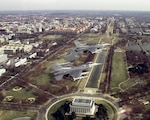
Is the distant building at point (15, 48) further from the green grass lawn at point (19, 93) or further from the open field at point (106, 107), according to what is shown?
the open field at point (106, 107)

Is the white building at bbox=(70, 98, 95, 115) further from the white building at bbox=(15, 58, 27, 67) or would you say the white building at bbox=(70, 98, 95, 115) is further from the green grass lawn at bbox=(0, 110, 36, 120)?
the white building at bbox=(15, 58, 27, 67)

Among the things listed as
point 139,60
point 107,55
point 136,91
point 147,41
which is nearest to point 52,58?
point 107,55

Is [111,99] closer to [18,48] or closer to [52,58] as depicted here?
[52,58]

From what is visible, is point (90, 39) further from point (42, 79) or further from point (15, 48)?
point (42, 79)

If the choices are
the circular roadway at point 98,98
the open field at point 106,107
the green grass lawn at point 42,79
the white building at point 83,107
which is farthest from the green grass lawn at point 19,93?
the white building at point 83,107

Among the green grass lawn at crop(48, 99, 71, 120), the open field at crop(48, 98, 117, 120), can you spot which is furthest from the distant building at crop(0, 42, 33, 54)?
the open field at crop(48, 98, 117, 120)
